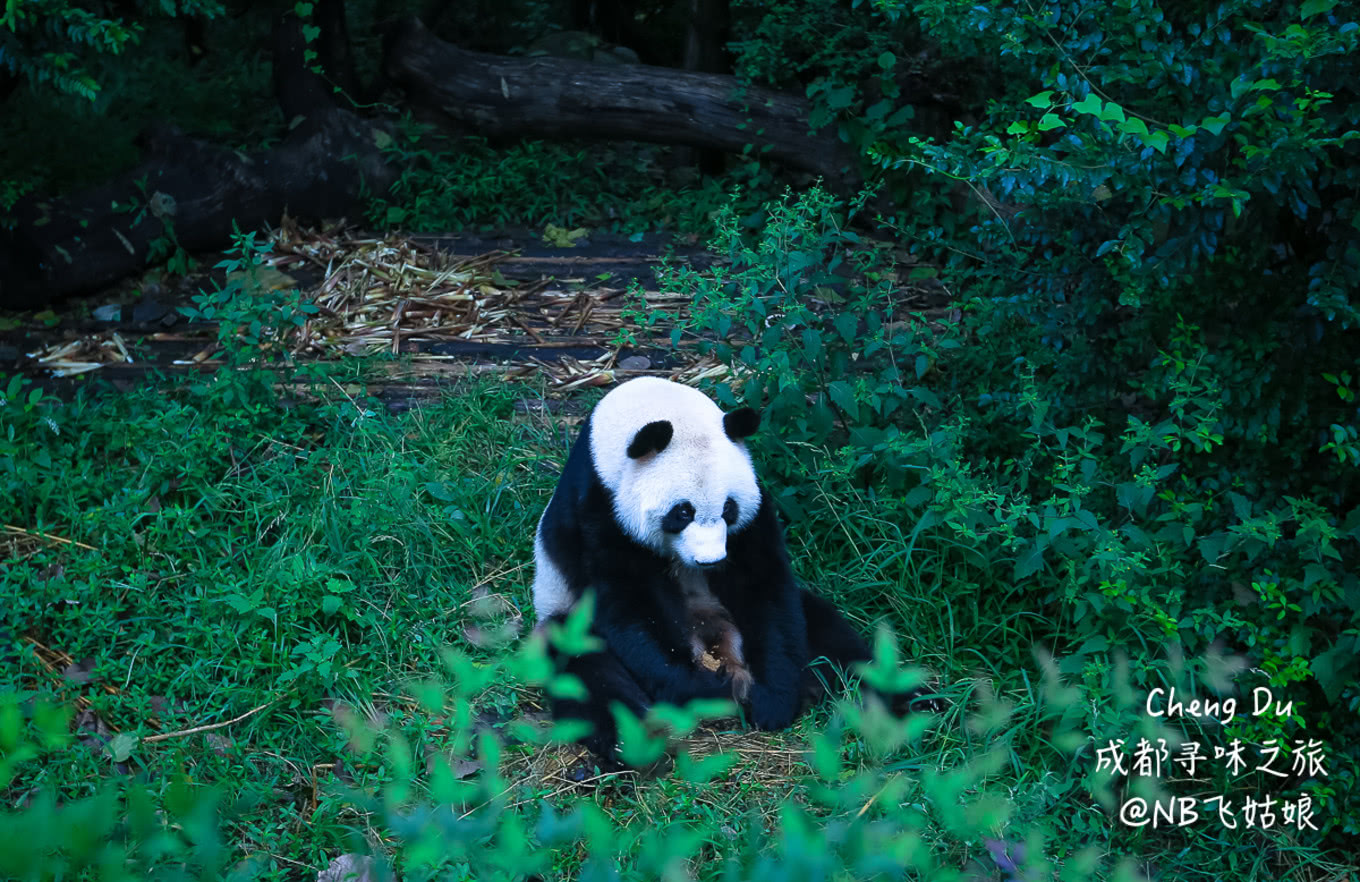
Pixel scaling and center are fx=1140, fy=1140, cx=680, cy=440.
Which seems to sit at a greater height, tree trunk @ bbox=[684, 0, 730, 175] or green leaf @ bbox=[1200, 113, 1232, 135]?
green leaf @ bbox=[1200, 113, 1232, 135]

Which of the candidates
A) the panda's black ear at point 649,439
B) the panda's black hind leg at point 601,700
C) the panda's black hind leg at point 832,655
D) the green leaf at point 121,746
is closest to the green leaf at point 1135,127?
the panda's black ear at point 649,439

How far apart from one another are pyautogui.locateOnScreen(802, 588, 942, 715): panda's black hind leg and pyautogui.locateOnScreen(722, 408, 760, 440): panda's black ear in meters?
0.68

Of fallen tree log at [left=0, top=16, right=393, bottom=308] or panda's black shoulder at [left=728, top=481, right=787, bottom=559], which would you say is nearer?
panda's black shoulder at [left=728, top=481, right=787, bottom=559]

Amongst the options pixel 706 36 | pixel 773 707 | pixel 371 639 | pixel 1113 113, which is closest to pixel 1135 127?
pixel 1113 113

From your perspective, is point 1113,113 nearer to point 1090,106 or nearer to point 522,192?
point 1090,106

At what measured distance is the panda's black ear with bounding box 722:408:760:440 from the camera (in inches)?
142

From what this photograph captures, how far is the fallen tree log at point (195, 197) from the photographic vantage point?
22.4 feet

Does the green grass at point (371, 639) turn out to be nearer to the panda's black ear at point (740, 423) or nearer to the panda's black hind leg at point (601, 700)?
the panda's black hind leg at point (601, 700)

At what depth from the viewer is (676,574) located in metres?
3.79

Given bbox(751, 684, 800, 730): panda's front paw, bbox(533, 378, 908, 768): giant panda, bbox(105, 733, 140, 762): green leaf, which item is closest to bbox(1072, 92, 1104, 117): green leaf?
bbox(533, 378, 908, 768): giant panda

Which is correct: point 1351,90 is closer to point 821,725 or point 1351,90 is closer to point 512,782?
point 821,725

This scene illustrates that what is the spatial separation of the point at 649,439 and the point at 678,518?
26cm

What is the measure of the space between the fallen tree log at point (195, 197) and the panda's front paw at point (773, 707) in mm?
5120

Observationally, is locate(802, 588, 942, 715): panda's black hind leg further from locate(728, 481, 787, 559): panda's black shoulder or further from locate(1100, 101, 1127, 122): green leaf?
locate(1100, 101, 1127, 122): green leaf
